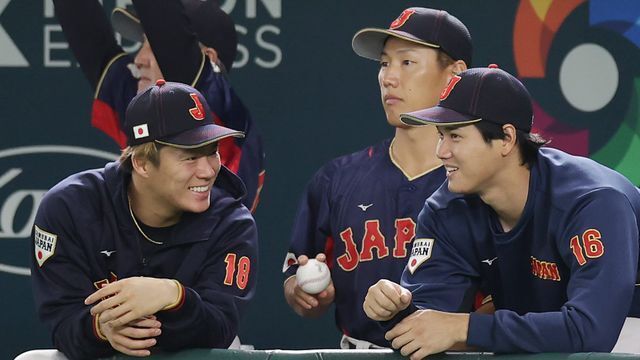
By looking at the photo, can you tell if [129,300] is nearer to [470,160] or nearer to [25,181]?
[470,160]

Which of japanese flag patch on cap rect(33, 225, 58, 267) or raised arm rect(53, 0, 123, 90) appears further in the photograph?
raised arm rect(53, 0, 123, 90)

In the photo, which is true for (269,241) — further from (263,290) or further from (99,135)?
(99,135)

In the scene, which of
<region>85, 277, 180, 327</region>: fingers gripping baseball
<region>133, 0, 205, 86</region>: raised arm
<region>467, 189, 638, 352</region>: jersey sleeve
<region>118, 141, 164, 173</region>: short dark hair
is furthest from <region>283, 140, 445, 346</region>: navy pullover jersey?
<region>85, 277, 180, 327</region>: fingers gripping baseball

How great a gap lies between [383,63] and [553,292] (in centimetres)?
115

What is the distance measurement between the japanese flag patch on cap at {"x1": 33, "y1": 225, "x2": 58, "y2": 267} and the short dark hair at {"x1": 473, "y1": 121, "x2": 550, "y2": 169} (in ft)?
3.92

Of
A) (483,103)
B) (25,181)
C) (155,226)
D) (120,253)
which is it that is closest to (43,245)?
(120,253)

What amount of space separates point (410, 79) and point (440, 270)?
34.8 inches

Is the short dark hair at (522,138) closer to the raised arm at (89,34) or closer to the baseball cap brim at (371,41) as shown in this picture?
the baseball cap brim at (371,41)

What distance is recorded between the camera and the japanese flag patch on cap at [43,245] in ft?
12.8

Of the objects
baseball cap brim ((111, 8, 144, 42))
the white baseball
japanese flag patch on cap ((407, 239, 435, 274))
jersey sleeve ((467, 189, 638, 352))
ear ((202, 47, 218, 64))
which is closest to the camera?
jersey sleeve ((467, 189, 638, 352))

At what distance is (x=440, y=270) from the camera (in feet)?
12.8

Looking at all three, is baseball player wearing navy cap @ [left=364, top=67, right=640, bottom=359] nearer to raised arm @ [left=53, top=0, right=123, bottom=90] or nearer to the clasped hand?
the clasped hand

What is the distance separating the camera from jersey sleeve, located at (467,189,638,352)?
11.5ft

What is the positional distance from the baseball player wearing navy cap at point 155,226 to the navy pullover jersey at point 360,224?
537 millimetres
